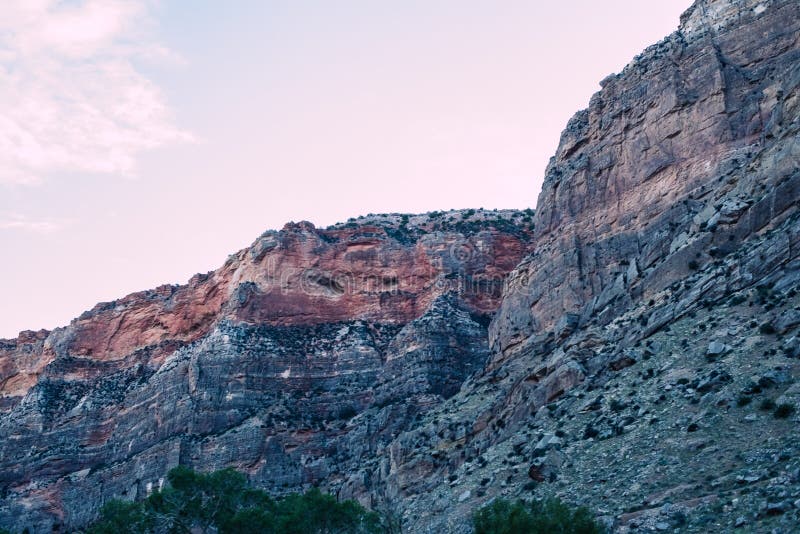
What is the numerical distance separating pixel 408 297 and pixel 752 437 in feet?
165

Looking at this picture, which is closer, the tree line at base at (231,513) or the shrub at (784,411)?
the shrub at (784,411)

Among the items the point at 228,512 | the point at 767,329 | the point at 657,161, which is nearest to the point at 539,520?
the point at 767,329

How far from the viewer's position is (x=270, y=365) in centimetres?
7050

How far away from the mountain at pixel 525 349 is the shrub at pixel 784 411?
2.0 inches

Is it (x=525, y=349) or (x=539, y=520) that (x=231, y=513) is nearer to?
(x=525, y=349)

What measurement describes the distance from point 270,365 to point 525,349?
24343mm

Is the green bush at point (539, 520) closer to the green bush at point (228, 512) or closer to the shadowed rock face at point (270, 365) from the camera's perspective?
the green bush at point (228, 512)

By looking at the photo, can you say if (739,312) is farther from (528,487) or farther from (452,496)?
(452,496)

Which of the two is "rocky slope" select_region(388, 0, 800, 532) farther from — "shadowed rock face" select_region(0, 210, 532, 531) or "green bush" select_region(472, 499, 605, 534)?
"shadowed rock face" select_region(0, 210, 532, 531)

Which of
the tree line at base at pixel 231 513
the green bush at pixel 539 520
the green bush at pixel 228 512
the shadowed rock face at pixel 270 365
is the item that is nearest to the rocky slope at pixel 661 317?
the green bush at pixel 539 520

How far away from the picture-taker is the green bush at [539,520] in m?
25.2

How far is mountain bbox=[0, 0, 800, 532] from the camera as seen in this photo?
2992cm

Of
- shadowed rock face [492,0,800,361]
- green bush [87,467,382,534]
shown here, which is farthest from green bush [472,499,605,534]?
shadowed rock face [492,0,800,361]

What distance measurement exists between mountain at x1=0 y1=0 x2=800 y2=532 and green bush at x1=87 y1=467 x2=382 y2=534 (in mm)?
3487
